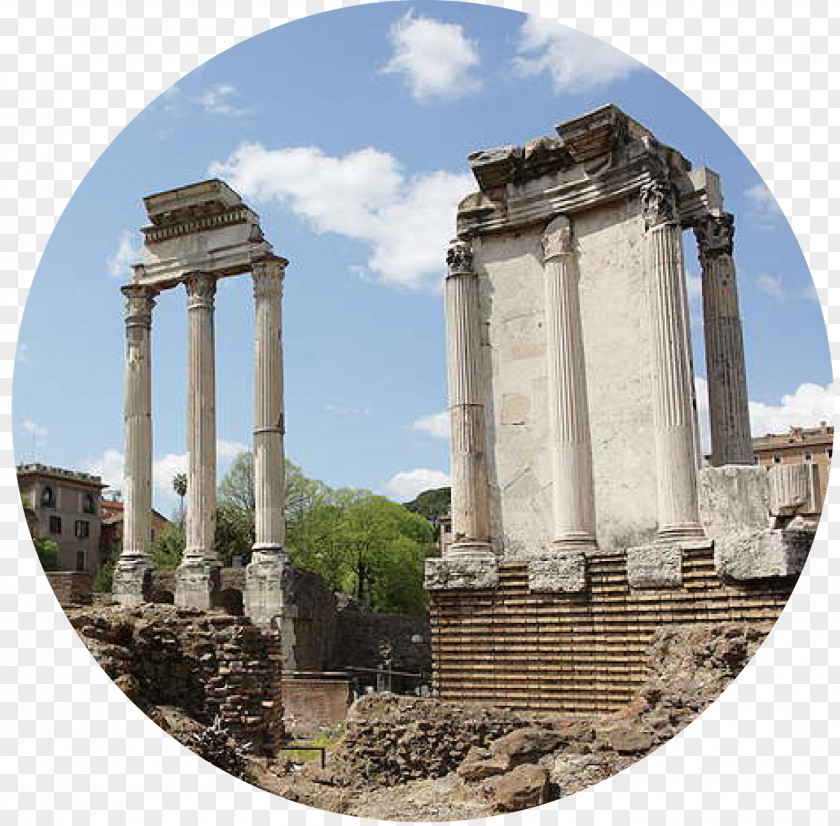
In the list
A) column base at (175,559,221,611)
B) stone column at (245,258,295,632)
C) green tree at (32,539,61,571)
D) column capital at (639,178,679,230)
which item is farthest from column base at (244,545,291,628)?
green tree at (32,539,61,571)

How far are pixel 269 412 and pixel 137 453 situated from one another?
4287 mm

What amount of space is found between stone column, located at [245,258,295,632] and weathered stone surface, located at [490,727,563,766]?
18.6 meters

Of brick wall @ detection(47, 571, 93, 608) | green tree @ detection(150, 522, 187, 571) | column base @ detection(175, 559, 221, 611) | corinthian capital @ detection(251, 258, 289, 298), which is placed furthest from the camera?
green tree @ detection(150, 522, 187, 571)

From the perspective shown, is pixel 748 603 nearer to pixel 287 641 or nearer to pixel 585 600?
pixel 585 600

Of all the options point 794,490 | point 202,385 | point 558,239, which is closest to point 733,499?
point 794,490

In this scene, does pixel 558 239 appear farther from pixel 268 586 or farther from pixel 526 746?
pixel 268 586

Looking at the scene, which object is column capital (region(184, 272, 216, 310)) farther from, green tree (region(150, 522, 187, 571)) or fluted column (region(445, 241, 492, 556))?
fluted column (region(445, 241, 492, 556))

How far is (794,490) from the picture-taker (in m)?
10.7

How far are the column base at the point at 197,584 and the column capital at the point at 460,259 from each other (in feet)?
56.7

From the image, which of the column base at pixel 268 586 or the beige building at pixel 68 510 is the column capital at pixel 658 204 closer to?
the column base at pixel 268 586

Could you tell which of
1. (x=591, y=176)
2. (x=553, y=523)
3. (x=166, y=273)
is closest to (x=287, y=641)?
(x=166, y=273)

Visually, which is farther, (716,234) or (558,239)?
(716,234)

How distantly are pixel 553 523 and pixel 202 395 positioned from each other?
61.0 feet

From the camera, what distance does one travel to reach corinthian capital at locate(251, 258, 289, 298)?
2998 cm
